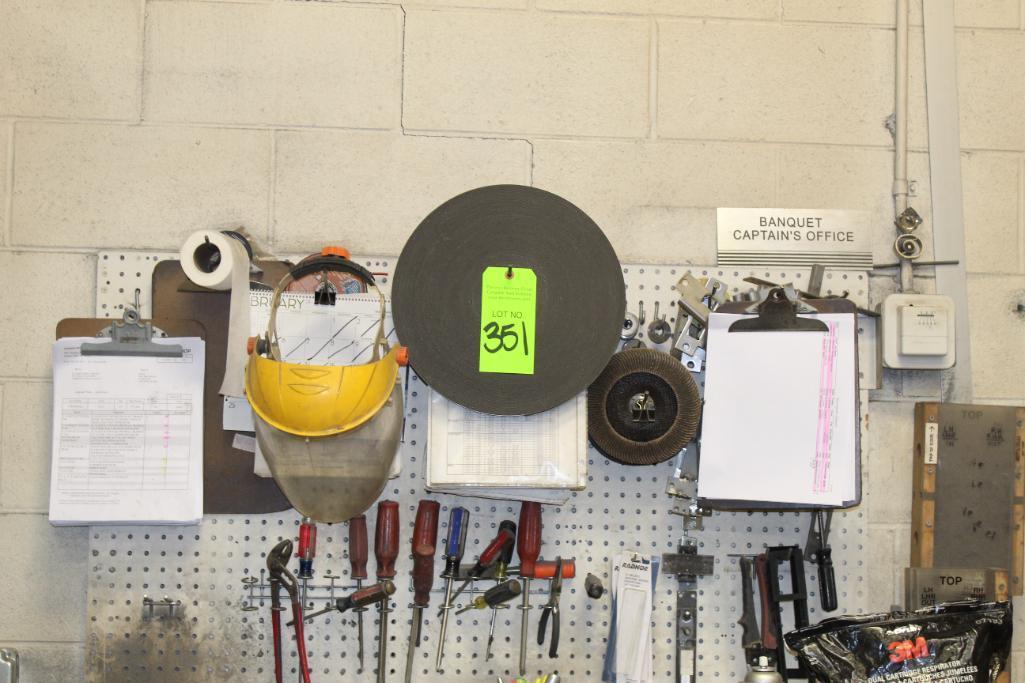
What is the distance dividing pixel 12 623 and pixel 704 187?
1465 millimetres

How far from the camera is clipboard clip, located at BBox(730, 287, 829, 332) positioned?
1.52m

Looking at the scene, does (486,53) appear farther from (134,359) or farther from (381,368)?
(134,359)

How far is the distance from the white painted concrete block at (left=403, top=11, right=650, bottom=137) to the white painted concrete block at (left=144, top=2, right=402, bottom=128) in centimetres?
6

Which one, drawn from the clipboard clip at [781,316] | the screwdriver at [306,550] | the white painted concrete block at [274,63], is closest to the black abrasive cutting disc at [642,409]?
the clipboard clip at [781,316]

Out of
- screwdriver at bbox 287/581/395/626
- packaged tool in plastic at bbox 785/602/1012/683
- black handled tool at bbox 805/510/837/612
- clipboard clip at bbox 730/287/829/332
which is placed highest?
clipboard clip at bbox 730/287/829/332

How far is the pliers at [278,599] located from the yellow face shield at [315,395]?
268 millimetres

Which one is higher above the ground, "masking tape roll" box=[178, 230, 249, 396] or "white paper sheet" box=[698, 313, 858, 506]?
"masking tape roll" box=[178, 230, 249, 396]

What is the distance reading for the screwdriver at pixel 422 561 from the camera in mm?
1487

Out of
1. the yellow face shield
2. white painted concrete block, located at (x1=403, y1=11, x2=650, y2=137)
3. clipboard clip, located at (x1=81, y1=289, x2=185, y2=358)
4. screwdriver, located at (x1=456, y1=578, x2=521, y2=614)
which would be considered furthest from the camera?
white painted concrete block, located at (x1=403, y1=11, x2=650, y2=137)

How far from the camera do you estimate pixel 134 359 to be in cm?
154

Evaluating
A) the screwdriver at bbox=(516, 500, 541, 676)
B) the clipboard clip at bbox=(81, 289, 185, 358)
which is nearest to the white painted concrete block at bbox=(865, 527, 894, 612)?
the screwdriver at bbox=(516, 500, 541, 676)

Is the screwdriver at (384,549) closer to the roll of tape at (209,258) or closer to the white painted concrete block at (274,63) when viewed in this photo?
the roll of tape at (209,258)

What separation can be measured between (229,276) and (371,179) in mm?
320

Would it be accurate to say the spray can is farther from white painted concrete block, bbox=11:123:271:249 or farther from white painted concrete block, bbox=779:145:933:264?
white painted concrete block, bbox=11:123:271:249
